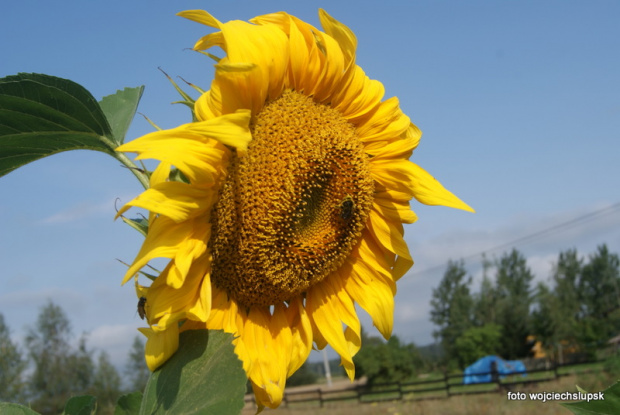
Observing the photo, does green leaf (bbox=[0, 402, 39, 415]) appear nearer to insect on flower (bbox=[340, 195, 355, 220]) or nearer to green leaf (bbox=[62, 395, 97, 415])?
green leaf (bbox=[62, 395, 97, 415])

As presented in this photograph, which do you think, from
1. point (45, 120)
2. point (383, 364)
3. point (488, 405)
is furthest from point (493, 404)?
point (45, 120)

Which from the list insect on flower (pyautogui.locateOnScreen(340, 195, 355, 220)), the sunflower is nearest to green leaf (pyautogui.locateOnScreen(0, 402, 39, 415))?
the sunflower

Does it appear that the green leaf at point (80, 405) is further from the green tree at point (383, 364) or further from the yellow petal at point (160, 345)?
the green tree at point (383, 364)

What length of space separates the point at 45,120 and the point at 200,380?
2.00 feet

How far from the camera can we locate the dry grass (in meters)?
17.8

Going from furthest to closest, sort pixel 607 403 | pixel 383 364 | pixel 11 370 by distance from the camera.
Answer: pixel 383 364 < pixel 11 370 < pixel 607 403

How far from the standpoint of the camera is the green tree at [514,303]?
5150cm

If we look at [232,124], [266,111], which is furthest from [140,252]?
[266,111]

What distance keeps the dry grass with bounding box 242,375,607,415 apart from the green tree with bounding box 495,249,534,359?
28248mm

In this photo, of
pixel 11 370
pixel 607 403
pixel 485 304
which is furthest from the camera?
pixel 485 304

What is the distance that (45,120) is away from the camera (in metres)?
1.33

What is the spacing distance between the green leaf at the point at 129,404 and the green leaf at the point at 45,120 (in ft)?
1.94

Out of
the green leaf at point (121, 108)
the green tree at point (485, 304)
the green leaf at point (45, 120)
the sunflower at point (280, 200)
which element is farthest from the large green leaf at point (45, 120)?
the green tree at point (485, 304)

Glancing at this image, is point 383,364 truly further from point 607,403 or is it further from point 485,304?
point 607,403
